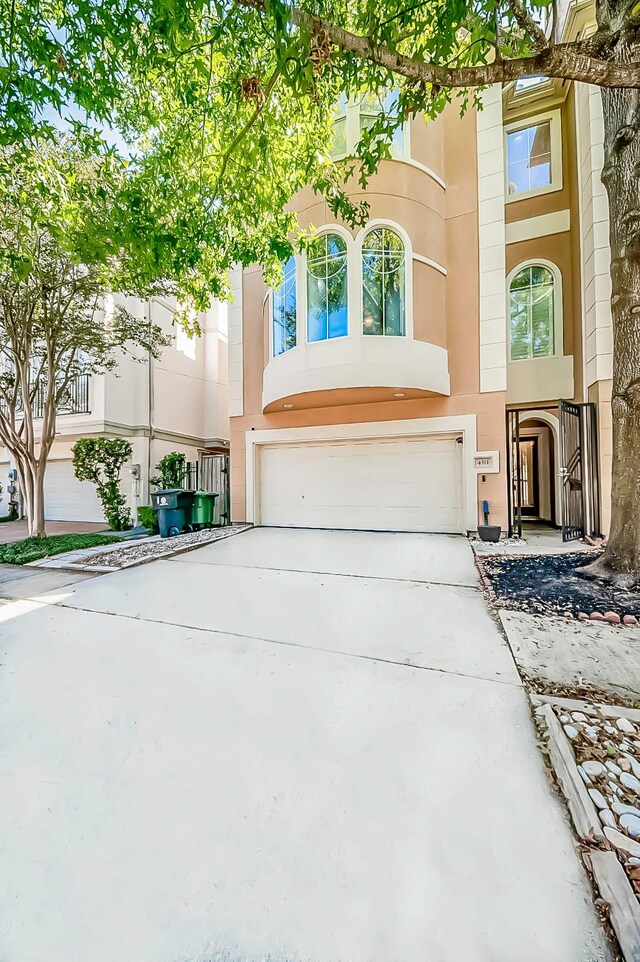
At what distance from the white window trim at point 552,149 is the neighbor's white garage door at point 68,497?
14.2m

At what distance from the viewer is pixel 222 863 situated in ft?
4.72

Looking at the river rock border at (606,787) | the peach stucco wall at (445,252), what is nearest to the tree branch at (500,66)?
the river rock border at (606,787)

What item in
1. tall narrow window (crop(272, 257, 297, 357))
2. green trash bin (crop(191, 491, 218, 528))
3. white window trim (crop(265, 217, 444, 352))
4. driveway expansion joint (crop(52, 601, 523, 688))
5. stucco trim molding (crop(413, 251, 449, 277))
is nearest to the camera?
driveway expansion joint (crop(52, 601, 523, 688))

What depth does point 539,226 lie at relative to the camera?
910 centimetres

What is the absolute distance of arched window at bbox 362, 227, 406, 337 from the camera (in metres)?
7.66

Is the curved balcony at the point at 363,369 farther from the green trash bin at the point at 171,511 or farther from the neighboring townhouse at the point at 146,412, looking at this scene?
the neighboring townhouse at the point at 146,412

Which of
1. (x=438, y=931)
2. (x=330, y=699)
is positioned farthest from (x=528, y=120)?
(x=438, y=931)

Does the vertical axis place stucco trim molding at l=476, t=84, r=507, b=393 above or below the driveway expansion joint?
above

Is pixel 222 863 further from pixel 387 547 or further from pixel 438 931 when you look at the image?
pixel 387 547

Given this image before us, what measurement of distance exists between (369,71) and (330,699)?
5080mm

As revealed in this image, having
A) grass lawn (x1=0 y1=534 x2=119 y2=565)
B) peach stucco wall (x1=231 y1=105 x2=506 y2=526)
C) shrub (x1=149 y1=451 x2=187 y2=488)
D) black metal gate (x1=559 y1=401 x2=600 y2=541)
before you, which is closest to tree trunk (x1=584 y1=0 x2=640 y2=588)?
black metal gate (x1=559 y1=401 x2=600 y2=541)

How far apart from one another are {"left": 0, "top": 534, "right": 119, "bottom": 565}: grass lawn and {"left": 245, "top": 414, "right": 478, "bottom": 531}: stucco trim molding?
11.0 ft

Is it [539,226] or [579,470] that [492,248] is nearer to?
[539,226]

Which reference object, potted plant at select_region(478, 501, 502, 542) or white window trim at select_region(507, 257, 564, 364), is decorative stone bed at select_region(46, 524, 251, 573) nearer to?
potted plant at select_region(478, 501, 502, 542)
